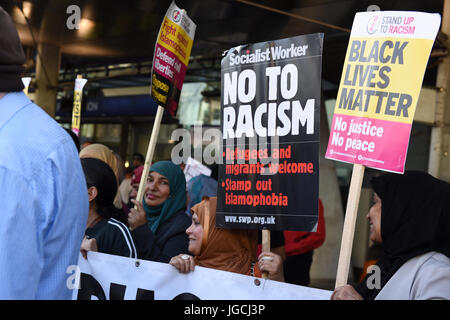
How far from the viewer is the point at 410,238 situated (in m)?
2.42

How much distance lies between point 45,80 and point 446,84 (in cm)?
1027

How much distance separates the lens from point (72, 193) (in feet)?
4.80

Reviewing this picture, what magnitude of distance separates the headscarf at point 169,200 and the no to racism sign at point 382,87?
5.32ft

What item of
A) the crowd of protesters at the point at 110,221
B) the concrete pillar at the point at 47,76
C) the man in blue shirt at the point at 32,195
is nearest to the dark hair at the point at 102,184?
the crowd of protesters at the point at 110,221

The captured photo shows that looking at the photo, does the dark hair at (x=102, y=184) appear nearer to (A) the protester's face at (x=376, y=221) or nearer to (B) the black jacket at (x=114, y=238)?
(B) the black jacket at (x=114, y=238)

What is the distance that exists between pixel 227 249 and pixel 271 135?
0.68 metres

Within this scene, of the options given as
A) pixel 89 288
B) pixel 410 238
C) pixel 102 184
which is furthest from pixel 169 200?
pixel 410 238

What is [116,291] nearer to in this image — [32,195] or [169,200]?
[169,200]

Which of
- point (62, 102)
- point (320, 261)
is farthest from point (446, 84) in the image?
point (62, 102)

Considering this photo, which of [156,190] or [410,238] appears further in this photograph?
[156,190]

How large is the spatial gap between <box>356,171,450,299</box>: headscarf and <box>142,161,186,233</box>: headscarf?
1778 mm

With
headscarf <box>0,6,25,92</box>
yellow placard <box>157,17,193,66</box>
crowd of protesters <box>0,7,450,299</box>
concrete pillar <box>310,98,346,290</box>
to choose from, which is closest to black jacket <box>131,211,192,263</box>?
crowd of protesters <box>0,7,450,299</box>

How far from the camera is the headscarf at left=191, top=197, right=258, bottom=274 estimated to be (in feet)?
10.3

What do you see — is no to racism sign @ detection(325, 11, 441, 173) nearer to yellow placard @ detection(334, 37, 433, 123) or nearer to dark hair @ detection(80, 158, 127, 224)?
yellow placard @ detection(334, 37, 433, 123)
